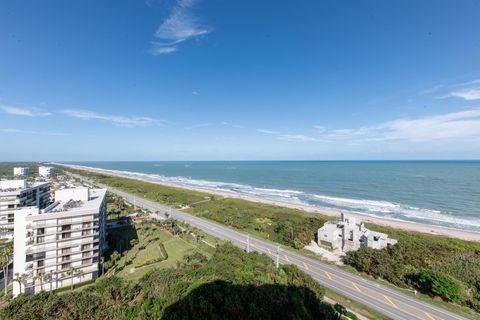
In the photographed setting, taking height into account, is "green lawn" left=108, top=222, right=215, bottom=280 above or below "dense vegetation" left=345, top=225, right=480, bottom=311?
below

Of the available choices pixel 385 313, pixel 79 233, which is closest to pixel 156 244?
pixel 79 233

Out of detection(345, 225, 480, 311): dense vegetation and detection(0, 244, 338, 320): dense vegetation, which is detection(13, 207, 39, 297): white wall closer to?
detection(0, 244, 338, 320): dense vegetation

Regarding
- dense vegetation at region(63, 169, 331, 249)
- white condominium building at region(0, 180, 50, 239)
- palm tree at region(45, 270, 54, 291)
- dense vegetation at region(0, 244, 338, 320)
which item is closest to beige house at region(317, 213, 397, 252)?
dense vegetation at region(63, 169, 331, 249)

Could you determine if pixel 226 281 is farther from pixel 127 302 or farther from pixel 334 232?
pixel 334 232

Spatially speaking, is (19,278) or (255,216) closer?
(19,278)

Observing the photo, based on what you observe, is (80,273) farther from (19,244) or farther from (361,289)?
(361,289)

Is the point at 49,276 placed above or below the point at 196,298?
below

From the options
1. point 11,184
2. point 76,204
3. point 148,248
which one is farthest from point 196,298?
point 11,184
